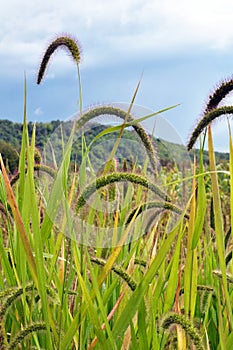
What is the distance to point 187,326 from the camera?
49.6 inches

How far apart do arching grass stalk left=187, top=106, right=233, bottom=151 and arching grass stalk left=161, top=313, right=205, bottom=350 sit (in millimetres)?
467

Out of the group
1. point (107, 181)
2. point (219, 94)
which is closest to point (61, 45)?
point (219, 94)

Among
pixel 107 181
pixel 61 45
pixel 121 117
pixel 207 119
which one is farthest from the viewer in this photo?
pixel 61 45

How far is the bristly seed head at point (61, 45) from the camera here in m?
2.10

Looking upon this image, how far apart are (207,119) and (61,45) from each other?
95 cm

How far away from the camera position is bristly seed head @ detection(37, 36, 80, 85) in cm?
210

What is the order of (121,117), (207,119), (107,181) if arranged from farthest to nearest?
1. (121,117)
2. (207,119)
3. (107,181)

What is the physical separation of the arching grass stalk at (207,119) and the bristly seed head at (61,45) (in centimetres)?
Result: 86

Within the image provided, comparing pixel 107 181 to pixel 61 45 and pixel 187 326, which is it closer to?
pixel 187 326

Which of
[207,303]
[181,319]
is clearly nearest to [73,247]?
[181,319]

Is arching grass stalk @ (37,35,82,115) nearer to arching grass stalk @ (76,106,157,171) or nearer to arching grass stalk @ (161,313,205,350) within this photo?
arching grass stalk @ (76,106,157,171)

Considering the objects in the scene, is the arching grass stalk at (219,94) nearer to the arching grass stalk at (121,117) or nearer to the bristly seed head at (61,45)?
the arching grass stalk at (121,117)

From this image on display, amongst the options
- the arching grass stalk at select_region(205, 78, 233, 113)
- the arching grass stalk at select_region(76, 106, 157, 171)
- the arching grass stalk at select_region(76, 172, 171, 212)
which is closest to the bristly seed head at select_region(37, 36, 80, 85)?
the arching grass stalk at select_region(76, 106, 157, 171)

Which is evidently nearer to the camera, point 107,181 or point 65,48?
point 107,181
